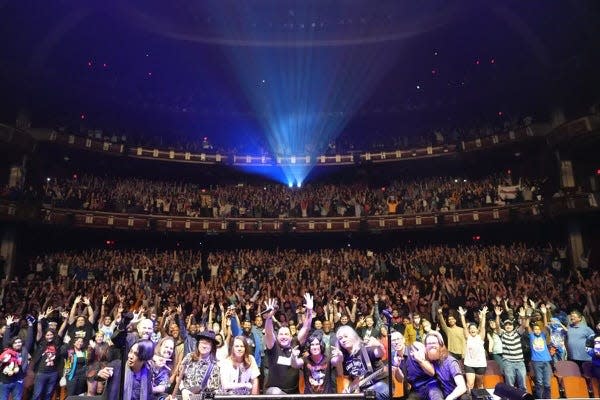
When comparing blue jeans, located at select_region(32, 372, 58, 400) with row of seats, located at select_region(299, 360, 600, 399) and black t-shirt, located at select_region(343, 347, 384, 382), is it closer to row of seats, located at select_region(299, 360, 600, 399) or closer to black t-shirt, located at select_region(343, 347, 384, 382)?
row of seats, located at select_region(299, 360, 600, 399)

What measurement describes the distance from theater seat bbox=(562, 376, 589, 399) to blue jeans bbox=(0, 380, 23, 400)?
11.2m

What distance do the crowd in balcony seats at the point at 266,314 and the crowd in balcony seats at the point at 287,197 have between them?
2492 millimetres

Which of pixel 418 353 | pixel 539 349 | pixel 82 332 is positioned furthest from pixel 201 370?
pixel 539 349

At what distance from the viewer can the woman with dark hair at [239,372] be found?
5.72m

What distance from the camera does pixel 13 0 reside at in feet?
66.3

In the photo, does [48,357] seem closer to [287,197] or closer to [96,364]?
[96,364]

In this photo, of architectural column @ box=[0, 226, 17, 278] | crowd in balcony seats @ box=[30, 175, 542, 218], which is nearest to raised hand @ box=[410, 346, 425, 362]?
crowd in balcony seats @ box=[30, 175, 542, 218]

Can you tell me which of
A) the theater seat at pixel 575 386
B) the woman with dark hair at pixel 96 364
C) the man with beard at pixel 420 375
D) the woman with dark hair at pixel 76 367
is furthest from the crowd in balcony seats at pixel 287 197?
the man with beard at pixel 420 375

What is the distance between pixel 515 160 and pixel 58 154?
26.8 m

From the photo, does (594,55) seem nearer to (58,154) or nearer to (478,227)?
(478,227)

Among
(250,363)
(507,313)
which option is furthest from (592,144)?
(250,363)

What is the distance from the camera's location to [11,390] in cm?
793

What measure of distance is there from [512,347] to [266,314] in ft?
20.1

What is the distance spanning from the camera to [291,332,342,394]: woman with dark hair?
611cm
